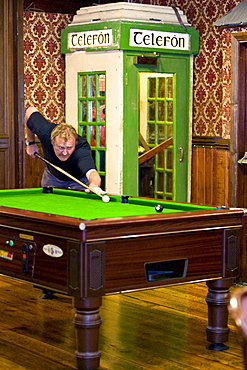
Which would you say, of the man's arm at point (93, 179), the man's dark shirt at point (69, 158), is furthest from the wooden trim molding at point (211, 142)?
the man's arm at point (93, 179)

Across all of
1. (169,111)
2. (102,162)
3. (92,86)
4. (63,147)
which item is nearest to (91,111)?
(92,86)

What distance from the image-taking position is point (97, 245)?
3.82 meters

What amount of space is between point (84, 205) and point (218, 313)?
3.56ft

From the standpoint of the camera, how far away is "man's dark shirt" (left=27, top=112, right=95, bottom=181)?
5602 millimetres

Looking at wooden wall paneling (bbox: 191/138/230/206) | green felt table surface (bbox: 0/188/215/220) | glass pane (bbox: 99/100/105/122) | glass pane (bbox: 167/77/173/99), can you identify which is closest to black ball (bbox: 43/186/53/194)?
green felt table surface (bbox: 0/188/215/220)

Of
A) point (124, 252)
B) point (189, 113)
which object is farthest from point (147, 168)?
point (124, 252)

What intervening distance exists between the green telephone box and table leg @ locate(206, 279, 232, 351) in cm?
263

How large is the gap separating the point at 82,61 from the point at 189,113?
1186 mm

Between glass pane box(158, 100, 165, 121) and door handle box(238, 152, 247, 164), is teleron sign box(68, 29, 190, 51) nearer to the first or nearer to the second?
glass pane box(158, 100, 165, 121)

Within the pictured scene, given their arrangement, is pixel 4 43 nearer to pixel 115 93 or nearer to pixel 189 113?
pixel 115 93

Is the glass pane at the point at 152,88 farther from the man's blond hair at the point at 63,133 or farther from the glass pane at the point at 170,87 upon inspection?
the man's blond hair at the point at 63,133

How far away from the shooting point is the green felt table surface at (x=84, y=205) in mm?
4250

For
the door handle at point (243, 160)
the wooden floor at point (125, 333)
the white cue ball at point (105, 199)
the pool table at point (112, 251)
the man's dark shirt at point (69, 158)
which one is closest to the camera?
the pool table at point (112, 251)

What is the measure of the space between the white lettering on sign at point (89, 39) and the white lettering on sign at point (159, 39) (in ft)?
0.77
